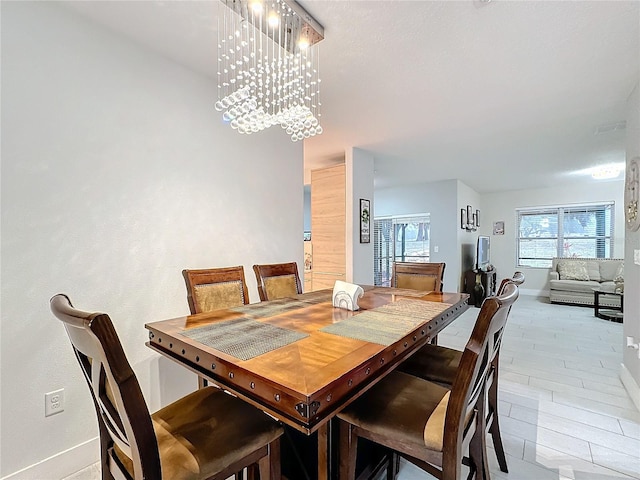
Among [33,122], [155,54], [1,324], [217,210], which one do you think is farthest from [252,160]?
[1,324]

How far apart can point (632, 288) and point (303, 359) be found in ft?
10.0

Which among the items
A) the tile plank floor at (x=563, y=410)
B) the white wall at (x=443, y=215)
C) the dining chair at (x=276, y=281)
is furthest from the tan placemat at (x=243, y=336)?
the white wall at (x=443, y=215)

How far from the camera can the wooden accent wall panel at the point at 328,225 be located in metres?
4.18

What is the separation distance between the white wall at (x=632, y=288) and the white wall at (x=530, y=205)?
4889mm

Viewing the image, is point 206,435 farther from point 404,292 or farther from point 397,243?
point 397,243

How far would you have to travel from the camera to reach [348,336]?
126cm

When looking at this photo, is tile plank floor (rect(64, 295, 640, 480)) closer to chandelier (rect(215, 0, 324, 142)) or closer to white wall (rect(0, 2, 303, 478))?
white wall (rect(0, 2, 303, 478))

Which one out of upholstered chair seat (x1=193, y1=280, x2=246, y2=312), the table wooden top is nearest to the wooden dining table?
the table wooden top

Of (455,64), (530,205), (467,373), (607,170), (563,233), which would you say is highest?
(455,64)

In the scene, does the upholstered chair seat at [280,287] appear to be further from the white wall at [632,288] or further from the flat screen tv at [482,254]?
the flat screen tv at [482,254]

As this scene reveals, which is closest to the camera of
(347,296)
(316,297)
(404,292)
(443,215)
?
(347,296)

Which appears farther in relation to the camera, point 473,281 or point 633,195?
point 473,281

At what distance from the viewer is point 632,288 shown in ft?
8.25

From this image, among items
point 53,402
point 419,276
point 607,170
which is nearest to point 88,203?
point 53,402
